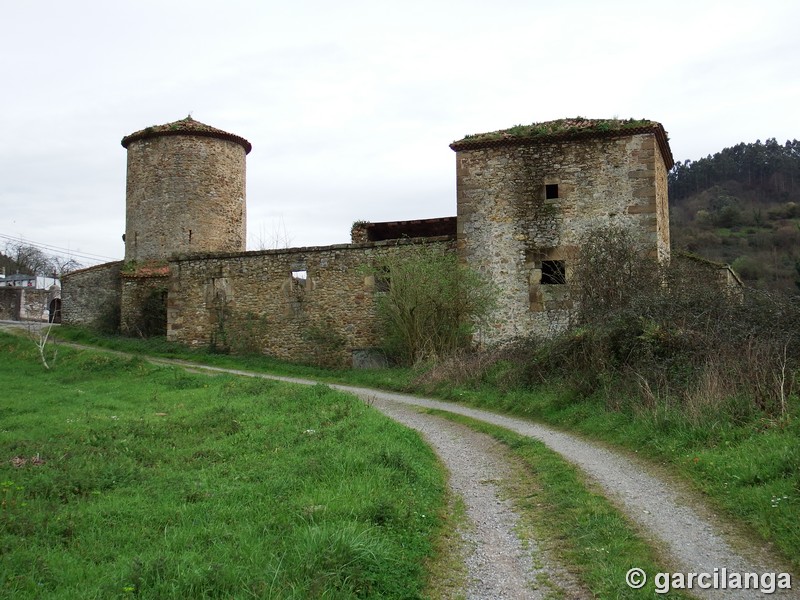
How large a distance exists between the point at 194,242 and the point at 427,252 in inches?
485

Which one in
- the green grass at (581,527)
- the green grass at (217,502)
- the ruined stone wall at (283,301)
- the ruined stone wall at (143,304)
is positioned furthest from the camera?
the ruined stone wall at (143,304)

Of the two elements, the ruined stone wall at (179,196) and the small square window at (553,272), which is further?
the ruined stone wall at (179,196)

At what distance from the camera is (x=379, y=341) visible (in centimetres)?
2141

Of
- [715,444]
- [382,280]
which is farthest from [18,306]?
[715,444]

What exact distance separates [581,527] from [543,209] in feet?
48.5

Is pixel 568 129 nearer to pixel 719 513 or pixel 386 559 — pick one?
pixel 719 513

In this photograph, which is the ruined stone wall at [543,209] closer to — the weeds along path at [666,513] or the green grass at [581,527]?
the weeds along path at [666,513]

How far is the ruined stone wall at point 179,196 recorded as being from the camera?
1098 inches

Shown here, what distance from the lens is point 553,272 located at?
19.6 m

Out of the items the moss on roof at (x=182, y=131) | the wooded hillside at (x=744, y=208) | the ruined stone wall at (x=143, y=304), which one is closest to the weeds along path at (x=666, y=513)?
the ruined stone wall at (x=143, y=304)

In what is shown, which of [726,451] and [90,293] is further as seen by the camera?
[90,293]

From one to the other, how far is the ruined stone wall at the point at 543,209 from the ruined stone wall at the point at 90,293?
16.6 meters

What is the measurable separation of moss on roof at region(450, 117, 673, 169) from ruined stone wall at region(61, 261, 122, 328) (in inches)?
661

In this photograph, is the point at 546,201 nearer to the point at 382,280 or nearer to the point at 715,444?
the point at 382,280
